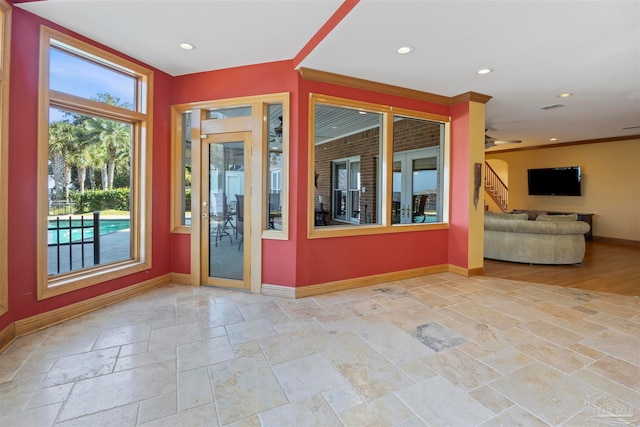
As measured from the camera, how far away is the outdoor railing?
3.08 m

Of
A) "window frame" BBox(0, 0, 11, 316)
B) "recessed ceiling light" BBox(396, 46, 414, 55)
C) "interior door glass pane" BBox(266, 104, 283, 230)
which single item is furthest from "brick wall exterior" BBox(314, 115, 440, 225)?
"window frame" BBox(0, 0, 11, 316)

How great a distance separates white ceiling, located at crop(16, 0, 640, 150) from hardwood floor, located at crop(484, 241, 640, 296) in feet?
8.88

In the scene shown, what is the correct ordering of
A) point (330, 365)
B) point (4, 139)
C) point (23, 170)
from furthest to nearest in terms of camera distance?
point (23, 170), point (4, 139), point (330, 365)

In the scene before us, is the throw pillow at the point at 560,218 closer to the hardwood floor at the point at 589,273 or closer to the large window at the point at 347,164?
the hardwood floor at the point at 589,273

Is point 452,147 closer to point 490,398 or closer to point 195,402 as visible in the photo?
point 490,398

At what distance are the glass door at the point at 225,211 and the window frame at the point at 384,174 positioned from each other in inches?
32.4

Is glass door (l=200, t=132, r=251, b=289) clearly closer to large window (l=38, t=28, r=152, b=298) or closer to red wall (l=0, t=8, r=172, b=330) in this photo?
large window (l=38, t=28, r=152, b=298)

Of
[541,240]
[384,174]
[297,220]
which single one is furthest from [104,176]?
[541,240]

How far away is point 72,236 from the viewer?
10.7 feet

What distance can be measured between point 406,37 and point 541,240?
4438 mm

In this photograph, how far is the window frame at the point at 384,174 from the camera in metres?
3.73

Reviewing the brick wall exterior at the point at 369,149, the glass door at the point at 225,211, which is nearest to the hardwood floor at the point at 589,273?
the brick wall exterior at the point at 369,149

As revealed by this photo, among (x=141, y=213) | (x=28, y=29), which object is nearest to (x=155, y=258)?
(x=141, y=213)

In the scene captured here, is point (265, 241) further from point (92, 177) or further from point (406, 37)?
point (406, 37)
